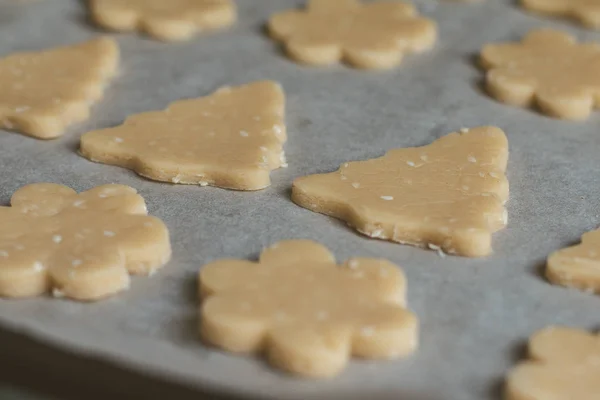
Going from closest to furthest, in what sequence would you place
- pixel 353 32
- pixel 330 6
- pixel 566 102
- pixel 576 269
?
pixel 576 269
pixel 566 102
pixel 353 32
pixel 330 6

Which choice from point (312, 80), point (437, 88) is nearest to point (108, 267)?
point (312, 80)

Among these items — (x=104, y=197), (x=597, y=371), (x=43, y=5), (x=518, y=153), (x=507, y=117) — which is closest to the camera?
(x=597, y=371)

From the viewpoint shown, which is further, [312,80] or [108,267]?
[312,80]

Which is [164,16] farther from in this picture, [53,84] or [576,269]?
[576,269]

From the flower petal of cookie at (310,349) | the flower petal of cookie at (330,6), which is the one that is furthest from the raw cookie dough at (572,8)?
the flower petal of cookie at (310,349)

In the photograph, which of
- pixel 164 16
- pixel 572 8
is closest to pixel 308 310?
pixel 164 16

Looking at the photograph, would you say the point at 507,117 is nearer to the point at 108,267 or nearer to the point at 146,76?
the point at 146,76

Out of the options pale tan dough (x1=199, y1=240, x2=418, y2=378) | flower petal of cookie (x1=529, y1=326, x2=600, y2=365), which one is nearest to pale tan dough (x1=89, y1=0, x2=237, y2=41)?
pale tan dough (x1=199, y1=240, x2=418, y2=378)

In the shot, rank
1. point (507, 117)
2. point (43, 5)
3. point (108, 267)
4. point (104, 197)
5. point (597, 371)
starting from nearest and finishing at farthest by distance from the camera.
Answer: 1. point (597, 371)
2. point (108, 267)
3. point (104, 197)
4. point (507, 117)
5. point (43, 5)
